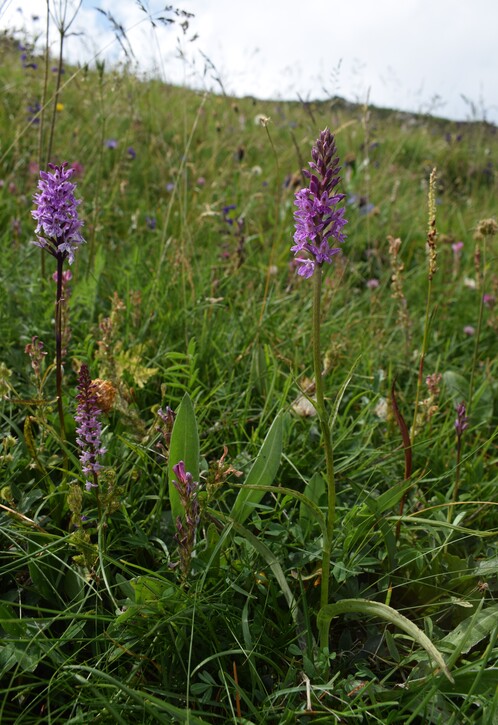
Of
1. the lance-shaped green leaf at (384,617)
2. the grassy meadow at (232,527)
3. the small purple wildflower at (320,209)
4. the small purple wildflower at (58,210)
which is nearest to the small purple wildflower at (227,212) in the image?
the grassy meadow at (232,527)

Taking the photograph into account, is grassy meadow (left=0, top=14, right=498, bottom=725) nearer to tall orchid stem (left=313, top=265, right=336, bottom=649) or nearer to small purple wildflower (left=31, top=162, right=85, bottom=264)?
tall orchid stem (left=313, top=265, right=336, bottom=649)

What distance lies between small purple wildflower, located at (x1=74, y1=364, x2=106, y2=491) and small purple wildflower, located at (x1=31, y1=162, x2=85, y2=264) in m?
0.24

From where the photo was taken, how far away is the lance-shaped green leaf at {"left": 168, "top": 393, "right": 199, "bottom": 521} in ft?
3.91

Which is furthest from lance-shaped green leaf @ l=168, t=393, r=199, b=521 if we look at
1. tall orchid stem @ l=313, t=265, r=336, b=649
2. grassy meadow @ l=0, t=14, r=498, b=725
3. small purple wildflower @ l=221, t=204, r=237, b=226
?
small purple wildflower @ l=221, t=204, r=237, b=226

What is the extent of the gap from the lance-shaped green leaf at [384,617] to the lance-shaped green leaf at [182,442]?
34 cm

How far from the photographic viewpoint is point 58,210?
1.09m

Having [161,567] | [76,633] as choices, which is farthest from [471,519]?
[76,633]

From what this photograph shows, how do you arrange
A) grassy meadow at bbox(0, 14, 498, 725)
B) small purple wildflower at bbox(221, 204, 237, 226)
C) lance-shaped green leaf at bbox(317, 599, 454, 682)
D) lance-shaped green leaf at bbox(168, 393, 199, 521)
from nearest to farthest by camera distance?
lance-shaped green leaf at bbox(317, 599, 454, 682) < grassy meadow at bbox(0, 14, 498, 725) < lance-shaped green leaf at bbox(168, 393, 199, 521) < small purple wildflower at bbox(221, 204, 237, 226)

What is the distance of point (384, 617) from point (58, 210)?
0.89m

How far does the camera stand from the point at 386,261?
326 cm

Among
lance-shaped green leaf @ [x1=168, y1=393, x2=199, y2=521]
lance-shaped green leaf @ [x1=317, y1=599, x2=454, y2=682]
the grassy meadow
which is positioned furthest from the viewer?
lance-shaped green leaf @ [x1=168, y1=393, x2=199, y2=521]

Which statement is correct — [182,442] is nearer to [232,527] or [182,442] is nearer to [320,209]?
[232,527]

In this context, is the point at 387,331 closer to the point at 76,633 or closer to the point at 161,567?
the point at 161,567

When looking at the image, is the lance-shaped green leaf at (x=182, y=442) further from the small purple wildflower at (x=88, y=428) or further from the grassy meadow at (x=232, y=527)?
the small purple wildflower at (x=88, y=428)
